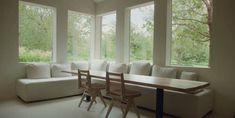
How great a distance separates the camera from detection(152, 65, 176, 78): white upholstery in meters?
3.86

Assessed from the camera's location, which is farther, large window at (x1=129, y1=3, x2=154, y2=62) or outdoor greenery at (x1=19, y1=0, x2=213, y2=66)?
large window at (x1=129, y1=3, x2=154, y2=62)

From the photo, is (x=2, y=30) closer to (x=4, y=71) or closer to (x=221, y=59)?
(x=4, y=71)

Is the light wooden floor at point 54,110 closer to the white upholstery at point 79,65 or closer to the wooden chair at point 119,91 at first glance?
the wooden chair at point 119,91

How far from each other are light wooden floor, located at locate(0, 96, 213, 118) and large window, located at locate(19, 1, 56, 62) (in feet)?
4.40

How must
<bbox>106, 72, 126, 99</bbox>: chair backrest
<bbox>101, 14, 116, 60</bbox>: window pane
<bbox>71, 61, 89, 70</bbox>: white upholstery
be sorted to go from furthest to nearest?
<bbox>101, 14, 116, 60</bbox>: window pane
<bbox>71, 61, 89, 70</bbox>: white upholstery
<bbox>106, 72, 126, 99</bbox>: chair backrest

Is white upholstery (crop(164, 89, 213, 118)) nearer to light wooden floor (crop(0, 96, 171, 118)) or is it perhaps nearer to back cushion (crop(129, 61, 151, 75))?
light wooden floor (crop(0, 96, 171, 118))

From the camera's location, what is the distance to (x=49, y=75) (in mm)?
A: 4738

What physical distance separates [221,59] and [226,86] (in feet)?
1.65

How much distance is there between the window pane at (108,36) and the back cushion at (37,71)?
1.98m

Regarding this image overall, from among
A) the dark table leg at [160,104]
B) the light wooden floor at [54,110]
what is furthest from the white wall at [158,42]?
the dark table leg at [160,104]

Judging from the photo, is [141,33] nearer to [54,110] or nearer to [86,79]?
[86,79]

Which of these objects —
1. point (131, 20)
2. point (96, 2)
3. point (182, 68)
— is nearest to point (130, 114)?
point (182, 68)

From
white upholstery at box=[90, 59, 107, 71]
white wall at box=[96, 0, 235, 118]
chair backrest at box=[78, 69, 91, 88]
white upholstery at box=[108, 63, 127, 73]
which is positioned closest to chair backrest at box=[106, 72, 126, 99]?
chair backrest at box=[78, 69, 91, 88]

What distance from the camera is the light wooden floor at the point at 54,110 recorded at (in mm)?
3199
